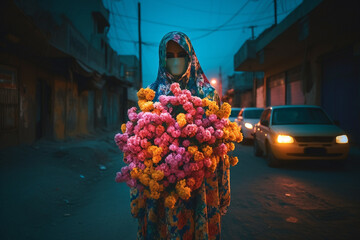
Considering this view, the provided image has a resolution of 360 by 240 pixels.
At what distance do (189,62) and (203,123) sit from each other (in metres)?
0.67

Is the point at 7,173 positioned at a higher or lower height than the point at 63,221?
higher

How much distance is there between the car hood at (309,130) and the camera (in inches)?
249

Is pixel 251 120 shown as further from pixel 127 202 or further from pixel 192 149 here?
pixel 192 149

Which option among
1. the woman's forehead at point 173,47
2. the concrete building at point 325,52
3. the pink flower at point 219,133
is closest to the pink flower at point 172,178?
the pink flower at point 219,133

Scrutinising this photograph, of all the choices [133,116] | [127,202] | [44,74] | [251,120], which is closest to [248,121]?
[251,120]

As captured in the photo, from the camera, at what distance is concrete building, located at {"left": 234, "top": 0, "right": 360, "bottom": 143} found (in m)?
9.56

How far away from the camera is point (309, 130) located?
644 centimetres

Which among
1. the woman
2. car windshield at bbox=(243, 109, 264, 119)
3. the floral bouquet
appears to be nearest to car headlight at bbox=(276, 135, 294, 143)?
the woman

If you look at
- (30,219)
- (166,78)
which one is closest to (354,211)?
(166,78)

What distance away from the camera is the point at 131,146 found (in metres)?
1.84

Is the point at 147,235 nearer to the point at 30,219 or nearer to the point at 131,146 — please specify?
the point at 131,146

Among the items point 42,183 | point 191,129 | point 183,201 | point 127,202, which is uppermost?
point 191,129

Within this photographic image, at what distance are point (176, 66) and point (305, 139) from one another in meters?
5.27

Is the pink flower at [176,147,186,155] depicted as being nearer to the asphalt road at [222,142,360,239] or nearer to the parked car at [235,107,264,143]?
the asphalt road at [222,142,360,239]
